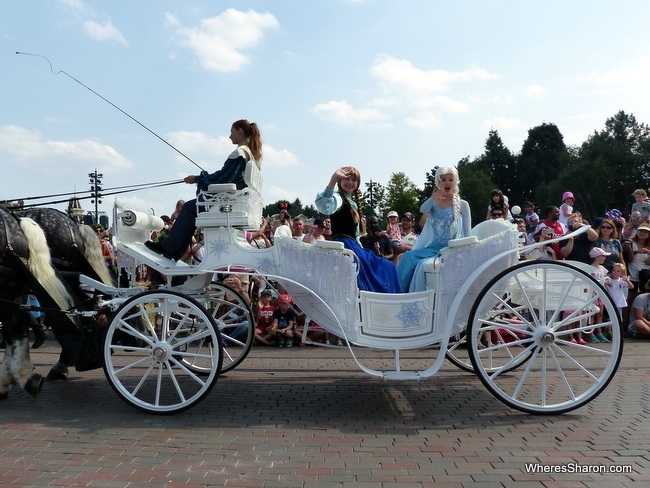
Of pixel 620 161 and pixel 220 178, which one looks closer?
pixel 220 178

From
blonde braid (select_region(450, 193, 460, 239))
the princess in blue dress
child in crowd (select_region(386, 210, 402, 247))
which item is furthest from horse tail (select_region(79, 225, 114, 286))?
child in crowd (select_region(386, 210, 402, 247))

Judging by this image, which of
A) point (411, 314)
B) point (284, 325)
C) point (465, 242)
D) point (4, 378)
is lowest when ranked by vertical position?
point (4, 378)

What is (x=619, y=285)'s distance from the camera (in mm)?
8828

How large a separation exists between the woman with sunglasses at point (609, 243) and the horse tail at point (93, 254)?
6999 millimetres

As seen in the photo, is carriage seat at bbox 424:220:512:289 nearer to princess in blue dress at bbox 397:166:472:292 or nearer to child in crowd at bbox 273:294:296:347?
princess in blue dress at bbox 397:166:472:292

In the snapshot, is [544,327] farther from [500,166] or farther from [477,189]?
[500,166]

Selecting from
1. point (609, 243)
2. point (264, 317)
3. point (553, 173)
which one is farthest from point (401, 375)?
point (553, 173)

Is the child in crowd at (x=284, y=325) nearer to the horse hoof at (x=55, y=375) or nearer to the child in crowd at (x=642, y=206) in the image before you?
the horse hoof at (x=55, y=375)

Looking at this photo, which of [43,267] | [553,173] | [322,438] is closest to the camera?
[322,438]

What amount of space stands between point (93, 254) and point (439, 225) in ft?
11.8

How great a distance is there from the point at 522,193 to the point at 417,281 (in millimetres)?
58254

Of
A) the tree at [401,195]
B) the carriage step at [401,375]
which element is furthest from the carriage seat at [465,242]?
the tree at [401,195]

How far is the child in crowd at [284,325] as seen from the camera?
8.76 metres

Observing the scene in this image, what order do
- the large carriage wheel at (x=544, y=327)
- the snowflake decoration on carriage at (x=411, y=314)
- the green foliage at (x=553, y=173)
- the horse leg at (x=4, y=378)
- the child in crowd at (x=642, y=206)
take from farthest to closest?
the green foliage at (x=553, y=173) → the child in crowd at (x=642, y=206) → the horse leg at (x=4, y=378) → the snowflake decoration on carriage at (x=411, y=314) → the large carriage wheel at (x=544, y=327)
